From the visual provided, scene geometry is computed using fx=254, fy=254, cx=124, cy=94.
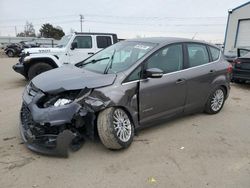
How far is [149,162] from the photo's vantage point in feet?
11.7

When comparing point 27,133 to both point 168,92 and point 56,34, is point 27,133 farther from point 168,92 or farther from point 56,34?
point 56,34

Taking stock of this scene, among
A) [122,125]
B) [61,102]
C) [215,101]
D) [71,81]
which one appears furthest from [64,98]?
[215,101]

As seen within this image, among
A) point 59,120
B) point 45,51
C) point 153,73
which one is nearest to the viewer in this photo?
point 59,120

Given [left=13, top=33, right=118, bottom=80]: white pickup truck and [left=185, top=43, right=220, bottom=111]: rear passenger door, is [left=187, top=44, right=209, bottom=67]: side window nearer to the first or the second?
[left=185, top=43, right=220, bottom=111]: rear passenger door

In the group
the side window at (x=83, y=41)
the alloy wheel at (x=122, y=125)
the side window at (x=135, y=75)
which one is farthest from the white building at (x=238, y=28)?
the alloy wheel at (x=122, y=125)

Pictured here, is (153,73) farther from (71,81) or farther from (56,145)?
(56,145)

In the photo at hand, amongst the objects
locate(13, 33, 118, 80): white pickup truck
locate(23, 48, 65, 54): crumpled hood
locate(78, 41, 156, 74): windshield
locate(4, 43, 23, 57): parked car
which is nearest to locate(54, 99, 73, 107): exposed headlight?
locate(78, 41, 156, 74): windshield

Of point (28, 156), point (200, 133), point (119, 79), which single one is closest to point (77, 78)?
point (119, 79)

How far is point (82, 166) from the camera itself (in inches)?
134

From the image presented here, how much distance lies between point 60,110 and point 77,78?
64 cm

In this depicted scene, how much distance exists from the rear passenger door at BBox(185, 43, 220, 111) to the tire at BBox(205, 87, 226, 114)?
0.23m

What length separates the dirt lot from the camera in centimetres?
311

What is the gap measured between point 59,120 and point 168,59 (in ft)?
7.39

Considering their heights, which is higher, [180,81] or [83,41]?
[83,41]
